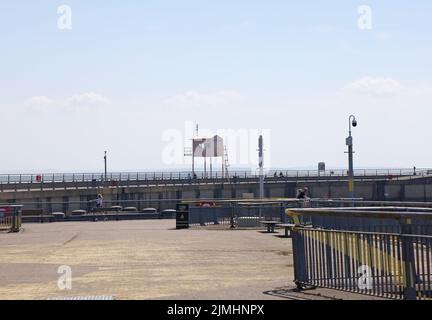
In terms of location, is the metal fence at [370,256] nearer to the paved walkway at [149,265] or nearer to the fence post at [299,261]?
the fence post at [299,261]

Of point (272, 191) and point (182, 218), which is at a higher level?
point (272, 191)

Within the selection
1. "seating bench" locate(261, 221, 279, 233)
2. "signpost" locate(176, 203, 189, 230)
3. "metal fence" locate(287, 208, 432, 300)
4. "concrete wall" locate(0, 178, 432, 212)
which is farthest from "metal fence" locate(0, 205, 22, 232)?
"concrete wall" locate(0, 178, 432, 212)

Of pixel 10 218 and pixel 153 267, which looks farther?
pixel 10 218

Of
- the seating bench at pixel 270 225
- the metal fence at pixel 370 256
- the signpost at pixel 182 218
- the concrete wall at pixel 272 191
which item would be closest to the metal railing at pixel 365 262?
the metal fence at pixel 370 256

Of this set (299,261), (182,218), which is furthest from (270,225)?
(299,261)

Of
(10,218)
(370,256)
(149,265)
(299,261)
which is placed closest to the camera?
(370,256)

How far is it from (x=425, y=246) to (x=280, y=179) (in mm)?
78579

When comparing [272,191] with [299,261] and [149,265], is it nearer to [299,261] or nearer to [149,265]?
[149,265]

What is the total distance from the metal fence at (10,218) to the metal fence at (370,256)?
798 inches

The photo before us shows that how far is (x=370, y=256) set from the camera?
1048 centimetres

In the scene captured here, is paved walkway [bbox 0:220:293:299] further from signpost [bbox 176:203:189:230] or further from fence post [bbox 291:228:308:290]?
signpost [bbox 176:203:189:230]

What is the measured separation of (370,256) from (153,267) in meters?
5.93

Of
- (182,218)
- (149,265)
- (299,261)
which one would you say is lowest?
(149,265)

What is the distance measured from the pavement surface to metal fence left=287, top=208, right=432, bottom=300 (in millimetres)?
281
